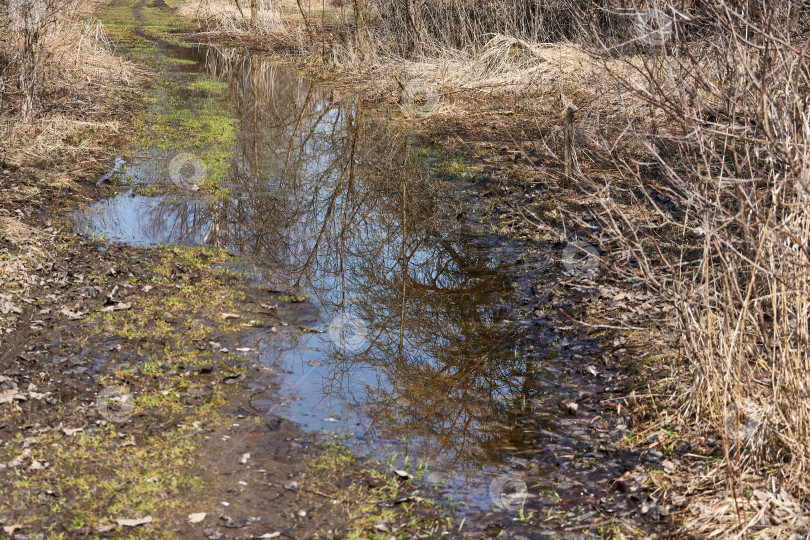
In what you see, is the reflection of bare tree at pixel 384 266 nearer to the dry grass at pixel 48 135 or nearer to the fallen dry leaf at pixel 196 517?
the fallen dry leaf at pixel 196 517

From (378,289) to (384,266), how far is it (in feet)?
2.08

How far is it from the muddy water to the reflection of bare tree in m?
0.02

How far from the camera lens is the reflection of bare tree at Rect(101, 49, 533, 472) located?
577 centimetres

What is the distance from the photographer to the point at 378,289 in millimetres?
7812

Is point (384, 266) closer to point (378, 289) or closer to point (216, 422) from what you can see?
point (378, 289)

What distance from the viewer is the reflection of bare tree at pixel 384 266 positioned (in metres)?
5.77

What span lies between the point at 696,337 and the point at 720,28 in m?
1.89

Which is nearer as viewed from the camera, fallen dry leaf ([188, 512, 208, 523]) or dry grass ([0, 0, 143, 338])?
fallen dry leaf ([188, 512, 208, 523])

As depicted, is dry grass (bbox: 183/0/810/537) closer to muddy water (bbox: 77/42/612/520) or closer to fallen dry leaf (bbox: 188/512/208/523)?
muddy water (bbox: 77/42/612/520)

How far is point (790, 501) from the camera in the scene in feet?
13.4

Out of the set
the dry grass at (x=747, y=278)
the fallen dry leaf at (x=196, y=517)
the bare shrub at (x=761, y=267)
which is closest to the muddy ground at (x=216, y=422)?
the fallen dry leaf at (x=196, y=517)

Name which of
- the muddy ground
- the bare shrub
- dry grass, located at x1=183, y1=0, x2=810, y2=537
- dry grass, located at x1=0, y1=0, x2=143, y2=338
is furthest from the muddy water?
the bare shrub

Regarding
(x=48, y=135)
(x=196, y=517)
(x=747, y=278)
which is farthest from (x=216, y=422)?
(x=48, y=135)

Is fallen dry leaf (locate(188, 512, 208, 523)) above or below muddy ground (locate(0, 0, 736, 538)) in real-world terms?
below
